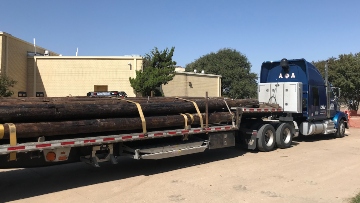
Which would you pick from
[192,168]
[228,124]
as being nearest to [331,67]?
[228,124]

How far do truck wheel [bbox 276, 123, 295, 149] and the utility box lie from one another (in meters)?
0.91

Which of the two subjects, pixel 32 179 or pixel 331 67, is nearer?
pixel 32 179

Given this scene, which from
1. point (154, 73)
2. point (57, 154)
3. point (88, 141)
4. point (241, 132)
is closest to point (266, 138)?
point (241, 132)

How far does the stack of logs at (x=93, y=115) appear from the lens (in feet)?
22.0

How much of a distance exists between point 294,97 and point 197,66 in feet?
159

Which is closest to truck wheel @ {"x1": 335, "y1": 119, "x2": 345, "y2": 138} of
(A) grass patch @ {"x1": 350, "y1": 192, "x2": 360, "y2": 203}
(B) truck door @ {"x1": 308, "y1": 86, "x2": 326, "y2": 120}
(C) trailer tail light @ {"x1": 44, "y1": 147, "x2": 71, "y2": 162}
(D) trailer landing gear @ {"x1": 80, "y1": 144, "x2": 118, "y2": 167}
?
(B) truck door @ {"x1": 308, "y1": 86, "x2": 326, "y2": 120}

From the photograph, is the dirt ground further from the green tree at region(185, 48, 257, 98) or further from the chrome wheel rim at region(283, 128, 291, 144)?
the green tree at region(185, 48, 257, 98)

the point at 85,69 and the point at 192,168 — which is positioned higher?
the point at 85,69

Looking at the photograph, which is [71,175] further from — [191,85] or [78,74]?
[191,85]

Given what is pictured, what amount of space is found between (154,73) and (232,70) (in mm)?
30732

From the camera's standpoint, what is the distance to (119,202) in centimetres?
635

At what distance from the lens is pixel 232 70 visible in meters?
55.8

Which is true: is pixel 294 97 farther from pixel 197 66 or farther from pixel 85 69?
pixel 197 66

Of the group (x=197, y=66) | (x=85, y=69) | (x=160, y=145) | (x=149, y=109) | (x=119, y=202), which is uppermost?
(x=197, y=66)
